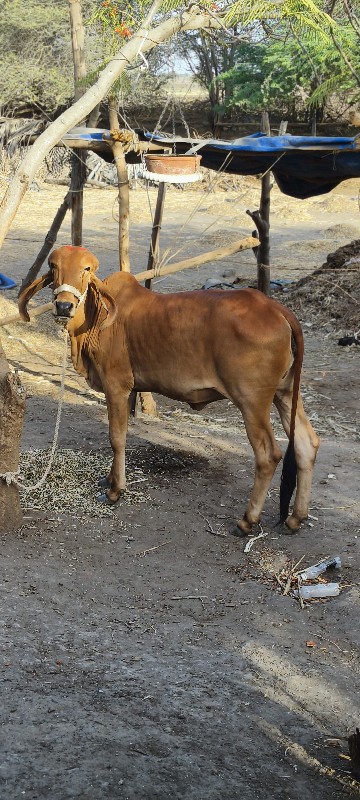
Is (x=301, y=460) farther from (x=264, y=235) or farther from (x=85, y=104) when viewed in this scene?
(x=264, y=235)

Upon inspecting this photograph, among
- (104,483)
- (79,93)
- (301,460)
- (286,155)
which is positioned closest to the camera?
(301,460)

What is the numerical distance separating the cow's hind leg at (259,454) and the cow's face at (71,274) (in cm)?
131

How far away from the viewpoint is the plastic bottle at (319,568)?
543 cm

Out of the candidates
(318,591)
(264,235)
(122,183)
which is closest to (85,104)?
(122,183)

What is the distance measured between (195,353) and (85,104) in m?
1.87

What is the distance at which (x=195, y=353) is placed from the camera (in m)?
6.01

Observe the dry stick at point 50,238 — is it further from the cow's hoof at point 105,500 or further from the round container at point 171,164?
the cow's hoof at point 105,500

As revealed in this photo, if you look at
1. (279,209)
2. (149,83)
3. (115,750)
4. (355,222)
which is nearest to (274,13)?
(115,750)

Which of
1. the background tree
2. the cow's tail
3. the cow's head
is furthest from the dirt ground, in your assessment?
the background tree

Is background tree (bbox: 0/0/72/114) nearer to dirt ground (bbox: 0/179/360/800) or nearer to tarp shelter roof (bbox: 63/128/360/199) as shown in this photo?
tarp shelter roof (bbox: 63/128/360/199)

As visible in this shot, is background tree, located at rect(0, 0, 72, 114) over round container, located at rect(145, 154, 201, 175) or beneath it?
over

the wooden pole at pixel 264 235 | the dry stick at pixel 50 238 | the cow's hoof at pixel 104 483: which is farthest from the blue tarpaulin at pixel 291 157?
the cow's hoof at pixel 104 483

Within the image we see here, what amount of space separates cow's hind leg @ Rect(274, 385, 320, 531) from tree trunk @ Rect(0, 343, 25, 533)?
5.66ft

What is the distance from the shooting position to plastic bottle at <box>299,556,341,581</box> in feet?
17.8
